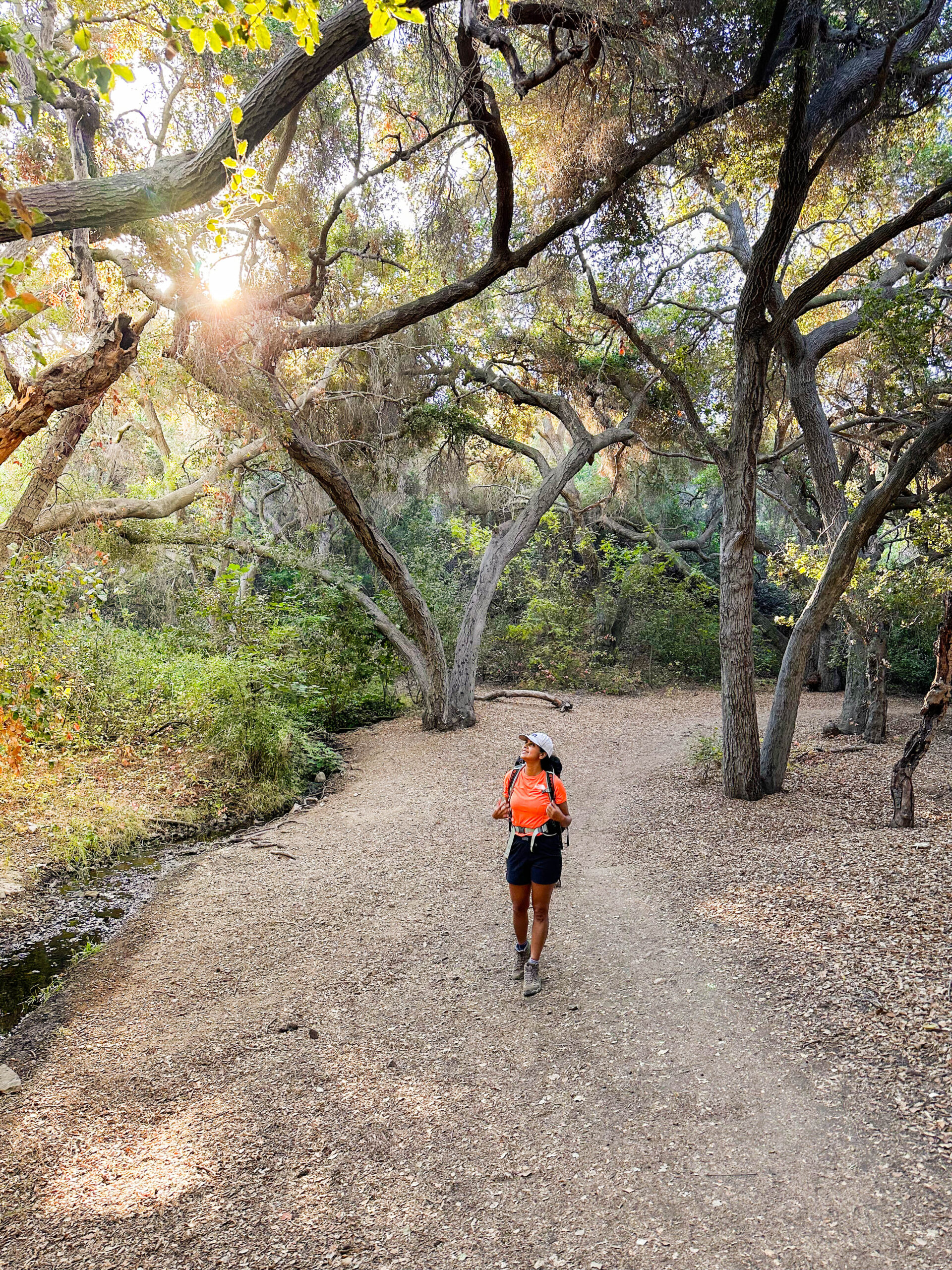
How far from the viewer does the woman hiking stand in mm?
3828

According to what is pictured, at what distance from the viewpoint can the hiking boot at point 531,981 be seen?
3.88m

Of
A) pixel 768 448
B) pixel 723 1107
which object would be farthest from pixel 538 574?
pixel 723 1107

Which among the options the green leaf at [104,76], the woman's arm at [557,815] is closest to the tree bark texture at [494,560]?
the woman's arm at [557,815]

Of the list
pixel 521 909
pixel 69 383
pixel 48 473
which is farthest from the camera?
pixel 48 473

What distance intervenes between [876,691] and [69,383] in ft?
32.0

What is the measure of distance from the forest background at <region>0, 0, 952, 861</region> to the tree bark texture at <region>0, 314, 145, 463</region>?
0.10 ft

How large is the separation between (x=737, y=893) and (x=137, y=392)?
1025 centimetres

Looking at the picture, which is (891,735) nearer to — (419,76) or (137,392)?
(419,76)

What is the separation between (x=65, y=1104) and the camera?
3160 mm

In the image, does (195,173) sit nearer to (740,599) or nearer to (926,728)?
(740,599)

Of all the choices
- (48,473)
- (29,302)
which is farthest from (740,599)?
(48,473)

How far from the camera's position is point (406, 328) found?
30.6 ft

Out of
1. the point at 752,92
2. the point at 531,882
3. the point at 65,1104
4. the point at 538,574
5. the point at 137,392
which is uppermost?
the point at 752,92

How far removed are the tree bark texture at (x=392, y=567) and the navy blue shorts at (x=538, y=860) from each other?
240 inches
